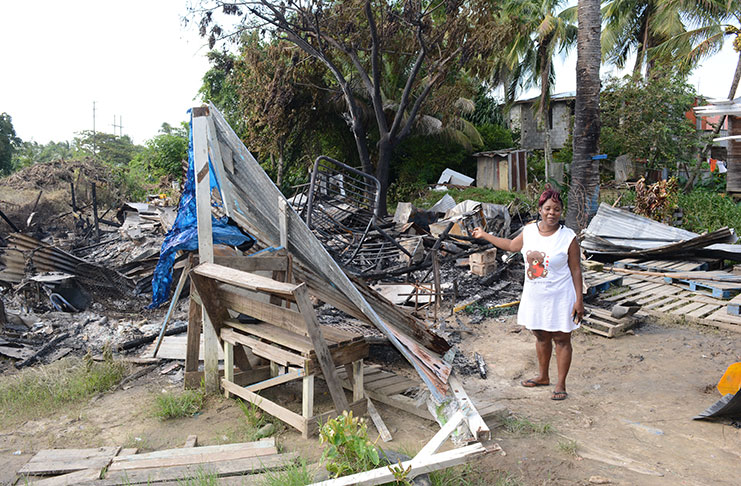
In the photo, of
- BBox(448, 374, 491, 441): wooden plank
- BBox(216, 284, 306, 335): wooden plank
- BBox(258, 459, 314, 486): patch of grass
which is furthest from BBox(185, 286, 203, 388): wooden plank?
BBox(448, 374, 491, 441): wooden plank

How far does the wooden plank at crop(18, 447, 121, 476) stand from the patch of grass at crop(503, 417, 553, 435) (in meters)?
2.60

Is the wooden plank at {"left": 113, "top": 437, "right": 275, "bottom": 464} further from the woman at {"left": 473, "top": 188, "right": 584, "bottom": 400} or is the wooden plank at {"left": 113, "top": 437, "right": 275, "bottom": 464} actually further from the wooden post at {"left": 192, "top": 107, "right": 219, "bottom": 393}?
the woman at {"left": 473, "top": 188, "right": 584, "bottom": 400}

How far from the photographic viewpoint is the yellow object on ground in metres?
3.70

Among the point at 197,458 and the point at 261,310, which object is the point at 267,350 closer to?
the point at 261,310

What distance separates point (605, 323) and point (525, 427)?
116 inches

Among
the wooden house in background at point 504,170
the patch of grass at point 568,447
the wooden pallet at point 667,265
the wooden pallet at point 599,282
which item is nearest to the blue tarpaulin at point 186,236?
the patch of grass at point 568,447

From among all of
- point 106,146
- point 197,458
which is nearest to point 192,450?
point 197,458

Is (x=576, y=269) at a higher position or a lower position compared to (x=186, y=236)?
lower

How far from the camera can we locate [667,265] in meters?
8.06

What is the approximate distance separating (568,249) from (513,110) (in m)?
25.7

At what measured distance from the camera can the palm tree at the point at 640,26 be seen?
19.3 m

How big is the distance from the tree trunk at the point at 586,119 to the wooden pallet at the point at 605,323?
3.39m

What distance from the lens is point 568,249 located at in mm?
3598

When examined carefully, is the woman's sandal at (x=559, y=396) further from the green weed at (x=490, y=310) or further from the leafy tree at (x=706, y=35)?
the leafy tree at (x=706, y=35)
